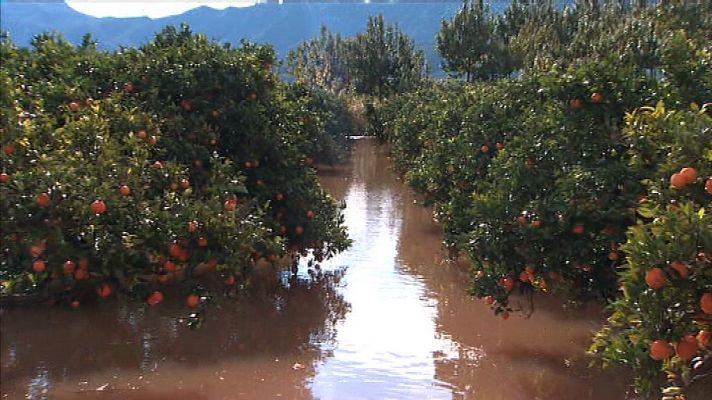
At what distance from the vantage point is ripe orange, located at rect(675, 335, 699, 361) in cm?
305

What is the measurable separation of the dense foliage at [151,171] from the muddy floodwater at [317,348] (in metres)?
0.42

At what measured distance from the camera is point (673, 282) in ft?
10.0

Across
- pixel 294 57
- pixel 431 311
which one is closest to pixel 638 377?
pixel 431 311

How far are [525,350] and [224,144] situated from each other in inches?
143

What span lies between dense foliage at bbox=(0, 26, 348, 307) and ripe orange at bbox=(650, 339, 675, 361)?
3.16 m

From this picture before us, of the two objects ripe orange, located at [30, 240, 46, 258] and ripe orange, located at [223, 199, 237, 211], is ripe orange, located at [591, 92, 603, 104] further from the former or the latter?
ripe orange, located at [30, 240, 46, 258]

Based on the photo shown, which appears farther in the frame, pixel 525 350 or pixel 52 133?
pixel 525 350

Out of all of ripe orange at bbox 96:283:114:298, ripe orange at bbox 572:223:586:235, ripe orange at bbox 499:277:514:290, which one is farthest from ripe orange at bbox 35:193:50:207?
ripe orange at bbox 572:223:586:235

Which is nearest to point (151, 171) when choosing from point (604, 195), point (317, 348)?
point (317, 348)

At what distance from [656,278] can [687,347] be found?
0.34 m

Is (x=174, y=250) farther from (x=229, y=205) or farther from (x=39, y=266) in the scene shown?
(x=39, y=266)

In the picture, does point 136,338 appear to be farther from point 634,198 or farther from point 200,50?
point 634,198

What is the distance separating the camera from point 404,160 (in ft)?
52.3

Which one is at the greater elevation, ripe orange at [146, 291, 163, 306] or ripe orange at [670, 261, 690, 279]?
ripe orange at [670, 261, 690, 279]
